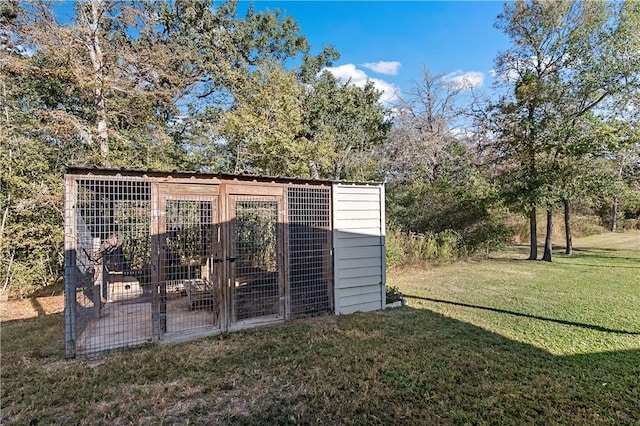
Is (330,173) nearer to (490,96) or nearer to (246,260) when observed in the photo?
(490,96)

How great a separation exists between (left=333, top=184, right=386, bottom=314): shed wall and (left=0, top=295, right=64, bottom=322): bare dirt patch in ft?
14.6

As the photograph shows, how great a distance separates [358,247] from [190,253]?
7.36ft

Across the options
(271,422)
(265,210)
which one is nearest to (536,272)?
(265,210)

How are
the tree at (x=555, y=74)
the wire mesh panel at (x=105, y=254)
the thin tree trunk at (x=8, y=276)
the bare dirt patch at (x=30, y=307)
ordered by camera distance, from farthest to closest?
the tree at (x=555, y=74)
the thin tree trunk at (x=8, y=276)
the bare dirt patch at (x=30, y=307)
the wire mesh panel at (x=105, y=254)

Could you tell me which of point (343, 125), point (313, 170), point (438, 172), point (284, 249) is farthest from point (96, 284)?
point (438, 172)

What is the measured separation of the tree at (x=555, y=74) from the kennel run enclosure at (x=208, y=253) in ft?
22.0

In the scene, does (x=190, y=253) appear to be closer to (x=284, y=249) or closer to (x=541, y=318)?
(x=284, y=249)

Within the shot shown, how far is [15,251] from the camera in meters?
5.97

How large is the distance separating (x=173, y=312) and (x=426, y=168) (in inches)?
436

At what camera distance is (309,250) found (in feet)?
14.7

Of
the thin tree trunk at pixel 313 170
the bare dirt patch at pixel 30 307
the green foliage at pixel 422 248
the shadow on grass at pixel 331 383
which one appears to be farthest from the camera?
the thin tree trunk at pixel 313 170

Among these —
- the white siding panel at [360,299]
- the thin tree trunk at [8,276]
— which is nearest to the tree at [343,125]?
the white siding panel at [360,299]

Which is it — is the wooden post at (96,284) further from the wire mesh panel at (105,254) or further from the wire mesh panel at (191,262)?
the wire mesh panel at (191,262)

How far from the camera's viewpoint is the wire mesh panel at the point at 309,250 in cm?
438
